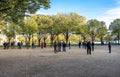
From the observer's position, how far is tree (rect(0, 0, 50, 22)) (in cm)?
2619

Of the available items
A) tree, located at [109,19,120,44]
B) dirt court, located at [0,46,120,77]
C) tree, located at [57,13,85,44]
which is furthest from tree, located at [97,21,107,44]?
dirt court, located at [0,46,120,77]

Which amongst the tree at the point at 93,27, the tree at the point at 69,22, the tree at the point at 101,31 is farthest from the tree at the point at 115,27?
the tree at the point at 69,22

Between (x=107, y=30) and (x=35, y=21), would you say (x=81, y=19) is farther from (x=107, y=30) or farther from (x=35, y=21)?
(x=107, y=30)

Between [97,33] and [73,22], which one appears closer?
[73,22]

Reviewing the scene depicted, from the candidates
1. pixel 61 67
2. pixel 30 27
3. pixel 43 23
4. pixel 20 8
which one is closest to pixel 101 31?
pixel 43 23

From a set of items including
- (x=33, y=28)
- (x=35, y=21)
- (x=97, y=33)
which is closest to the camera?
(x=33, y=28)

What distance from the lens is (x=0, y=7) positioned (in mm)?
27062

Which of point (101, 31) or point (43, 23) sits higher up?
point (43, 23)

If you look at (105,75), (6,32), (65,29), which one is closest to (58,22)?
(65,29)

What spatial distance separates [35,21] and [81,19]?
1792 centimetres

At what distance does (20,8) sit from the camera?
29.4m

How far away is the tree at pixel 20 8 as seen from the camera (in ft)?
85.9

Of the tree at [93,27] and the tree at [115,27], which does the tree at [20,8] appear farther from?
the tree at [115,27]

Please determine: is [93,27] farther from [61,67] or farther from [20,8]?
[61,67]
